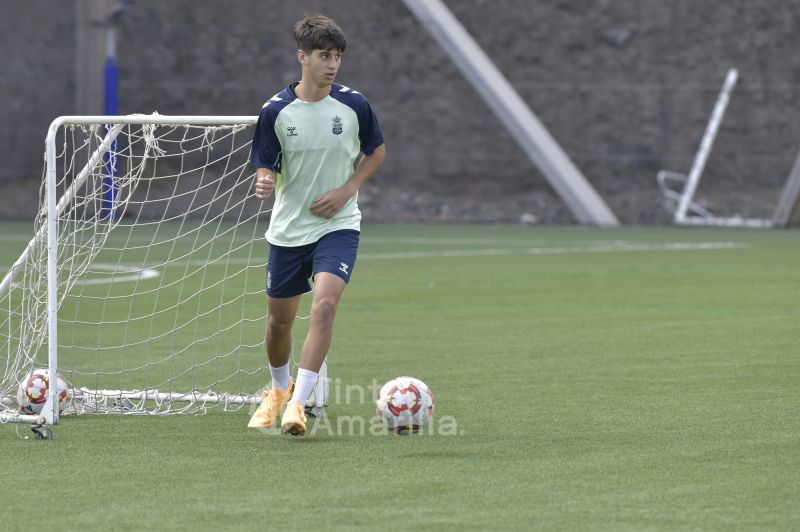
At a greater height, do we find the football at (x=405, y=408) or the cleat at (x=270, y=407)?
the football at (x=405, y=408)

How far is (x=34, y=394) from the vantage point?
6.58 m

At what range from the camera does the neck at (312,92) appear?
631 centimetres

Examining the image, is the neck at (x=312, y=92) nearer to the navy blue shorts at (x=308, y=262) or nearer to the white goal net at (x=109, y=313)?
the white goal net at (x=109, y=313)

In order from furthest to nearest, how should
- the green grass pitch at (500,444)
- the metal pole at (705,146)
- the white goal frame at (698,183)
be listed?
the metal pole at (705,146), the white goal frame at (698,183), the green grass pitch at (500,444)

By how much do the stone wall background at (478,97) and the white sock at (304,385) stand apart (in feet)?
68.1

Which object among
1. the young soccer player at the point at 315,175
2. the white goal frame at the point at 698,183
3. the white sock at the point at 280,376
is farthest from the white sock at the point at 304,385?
the white goal frame at the point at 698,183

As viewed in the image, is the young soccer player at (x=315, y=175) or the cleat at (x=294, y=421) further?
the young soccer player at (x=315, y=175)

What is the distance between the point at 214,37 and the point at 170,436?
25491mm

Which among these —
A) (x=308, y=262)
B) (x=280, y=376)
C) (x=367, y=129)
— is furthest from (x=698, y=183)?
(x=308, y=262)

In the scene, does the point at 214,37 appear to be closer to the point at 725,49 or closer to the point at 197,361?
the point at 725,49

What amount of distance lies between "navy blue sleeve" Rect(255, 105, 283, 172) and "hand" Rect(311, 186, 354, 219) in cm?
24

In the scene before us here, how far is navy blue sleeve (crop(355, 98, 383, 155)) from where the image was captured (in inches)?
251

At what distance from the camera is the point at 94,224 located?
7105 mm

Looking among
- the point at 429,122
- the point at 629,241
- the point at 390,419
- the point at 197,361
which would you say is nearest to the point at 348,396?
the point at 390,419
